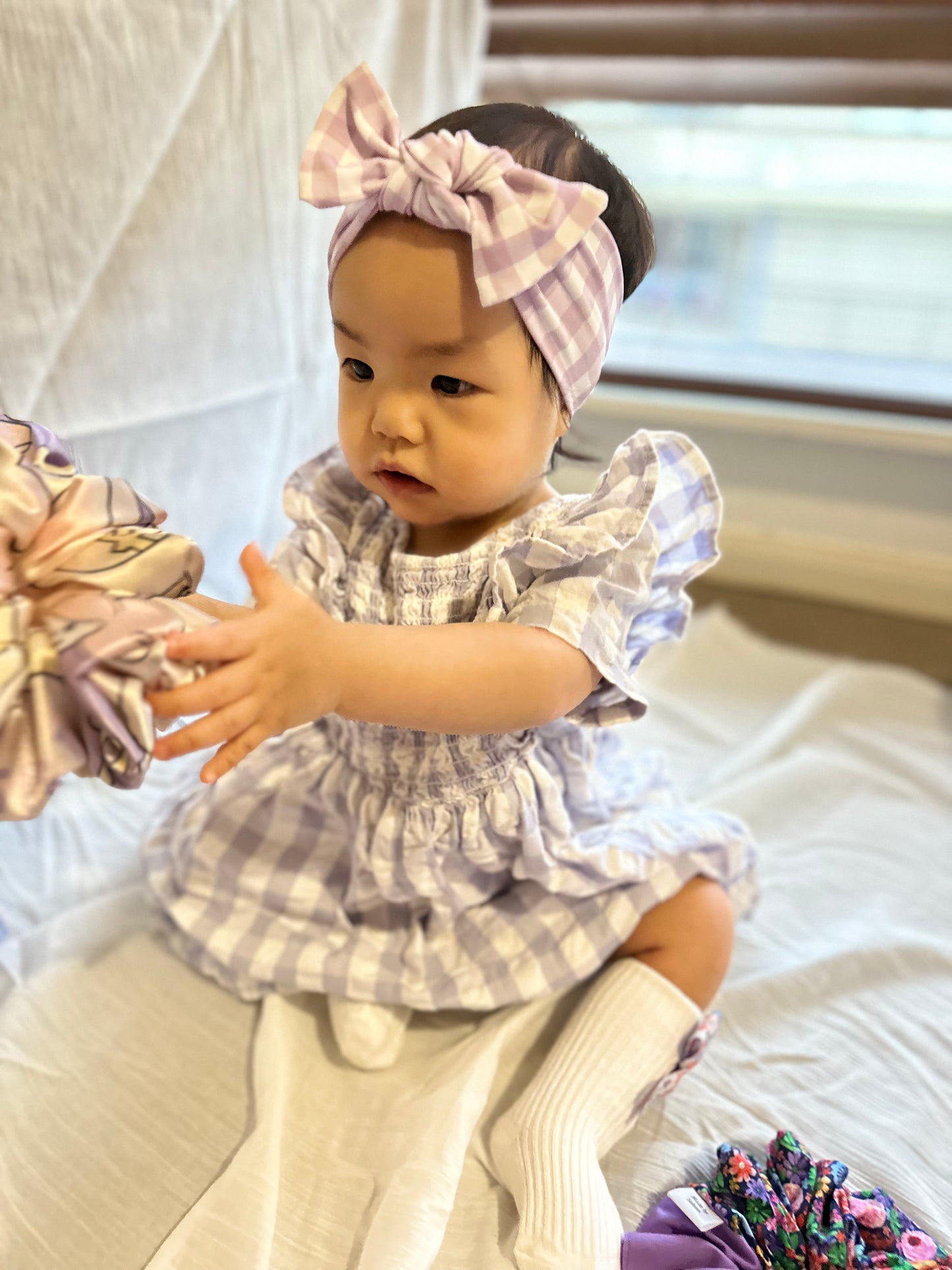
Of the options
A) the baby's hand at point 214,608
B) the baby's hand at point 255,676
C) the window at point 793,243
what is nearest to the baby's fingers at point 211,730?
the baby's hand at point 255,676

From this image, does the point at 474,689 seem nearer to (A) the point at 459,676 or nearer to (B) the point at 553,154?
(A) the point at 459,676

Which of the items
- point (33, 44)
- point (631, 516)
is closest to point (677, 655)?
point (631, 516)

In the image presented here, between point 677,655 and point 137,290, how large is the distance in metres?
0.78

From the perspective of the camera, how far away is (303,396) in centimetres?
115

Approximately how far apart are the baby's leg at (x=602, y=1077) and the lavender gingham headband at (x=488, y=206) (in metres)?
0.39

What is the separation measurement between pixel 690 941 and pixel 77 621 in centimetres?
48

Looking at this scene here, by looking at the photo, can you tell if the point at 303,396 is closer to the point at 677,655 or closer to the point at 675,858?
the point at 677,655

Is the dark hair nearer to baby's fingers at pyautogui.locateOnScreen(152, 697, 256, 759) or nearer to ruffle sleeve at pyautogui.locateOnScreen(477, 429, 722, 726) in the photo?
ruffle sleeve at pyautogui.locateOnScreen(477, 429, 722, 726)

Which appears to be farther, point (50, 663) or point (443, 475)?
point (443, 475)

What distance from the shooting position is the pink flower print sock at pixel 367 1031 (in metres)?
0.69

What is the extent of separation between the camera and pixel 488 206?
53cm

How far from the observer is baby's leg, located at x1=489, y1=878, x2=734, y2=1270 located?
1.84 ft

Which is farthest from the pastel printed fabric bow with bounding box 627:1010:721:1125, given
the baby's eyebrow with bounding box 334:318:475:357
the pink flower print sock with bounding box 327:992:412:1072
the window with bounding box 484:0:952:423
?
the window with bounding box 484:0:952:423

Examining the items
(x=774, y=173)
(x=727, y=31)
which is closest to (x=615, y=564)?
(x=727, y=31)
